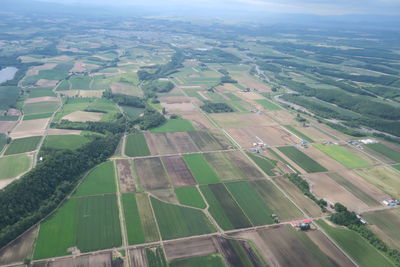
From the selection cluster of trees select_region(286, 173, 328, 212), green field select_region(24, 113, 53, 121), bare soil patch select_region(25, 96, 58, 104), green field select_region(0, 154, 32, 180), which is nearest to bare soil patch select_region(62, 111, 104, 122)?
green field select_region(24, 113, 53, 121)

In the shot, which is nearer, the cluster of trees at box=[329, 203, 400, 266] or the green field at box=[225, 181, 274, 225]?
the cluster of trees at box=[329, 203, 400, 266]

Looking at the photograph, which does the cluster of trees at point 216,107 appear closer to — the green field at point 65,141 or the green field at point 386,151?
the green field at point 65,141

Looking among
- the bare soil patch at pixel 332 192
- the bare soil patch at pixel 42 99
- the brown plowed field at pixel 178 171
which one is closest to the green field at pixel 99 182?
the brown plowed field at pixel 178 171

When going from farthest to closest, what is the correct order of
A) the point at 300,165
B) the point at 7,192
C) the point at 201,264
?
the point at 300,165
the point at 7,192
the point at 201,264

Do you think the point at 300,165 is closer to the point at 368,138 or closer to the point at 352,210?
the point at 352,210

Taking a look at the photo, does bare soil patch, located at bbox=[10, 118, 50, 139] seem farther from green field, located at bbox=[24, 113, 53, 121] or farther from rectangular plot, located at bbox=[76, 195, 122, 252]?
rectangular plot, located at bbox=[76, 195, 122, 252]

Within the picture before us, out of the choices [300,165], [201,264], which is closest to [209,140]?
[300,165]
